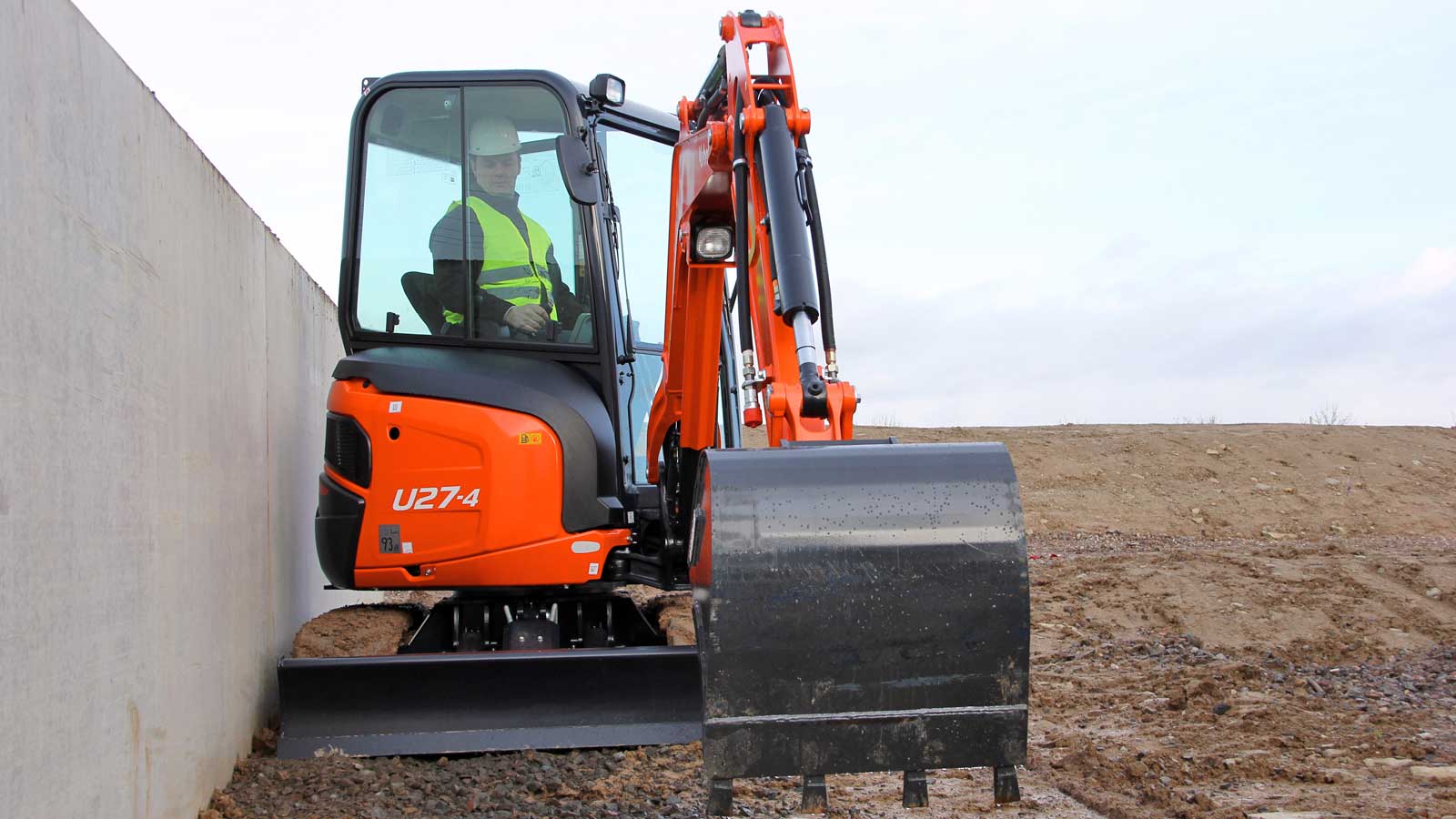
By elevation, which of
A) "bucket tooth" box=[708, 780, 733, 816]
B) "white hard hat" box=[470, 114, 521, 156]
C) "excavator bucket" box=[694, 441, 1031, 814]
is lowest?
"bucket tooth" box=[708, 780, 733, 816]

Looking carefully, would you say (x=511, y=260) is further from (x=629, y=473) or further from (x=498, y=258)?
(x=629, y=473)

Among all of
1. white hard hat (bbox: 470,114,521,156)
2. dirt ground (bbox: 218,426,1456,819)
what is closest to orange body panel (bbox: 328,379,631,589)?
dirt ground (bbox: 218,426,1456,819)

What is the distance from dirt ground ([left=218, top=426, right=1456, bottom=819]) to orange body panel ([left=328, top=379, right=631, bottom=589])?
817 millimetres

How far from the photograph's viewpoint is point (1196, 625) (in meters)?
8.28

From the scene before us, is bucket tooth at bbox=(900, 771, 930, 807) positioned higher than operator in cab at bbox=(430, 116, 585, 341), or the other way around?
operator in cab at bbox=(430, 116, 585, 341)

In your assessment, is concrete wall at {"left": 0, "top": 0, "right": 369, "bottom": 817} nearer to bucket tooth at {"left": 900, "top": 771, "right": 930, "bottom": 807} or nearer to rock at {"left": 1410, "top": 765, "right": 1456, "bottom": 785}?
bucket tooth at {"left": 900, "top": 771, "right": 930, "bottom": 807}

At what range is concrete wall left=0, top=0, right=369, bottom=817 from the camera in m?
2.83

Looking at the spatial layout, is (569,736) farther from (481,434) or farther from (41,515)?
(41,515)

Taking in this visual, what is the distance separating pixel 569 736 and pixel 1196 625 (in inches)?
188

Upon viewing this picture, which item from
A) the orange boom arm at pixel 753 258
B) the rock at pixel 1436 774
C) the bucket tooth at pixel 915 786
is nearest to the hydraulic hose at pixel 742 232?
the orange boom arm at pixel 753 258

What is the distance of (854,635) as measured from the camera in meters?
3.22

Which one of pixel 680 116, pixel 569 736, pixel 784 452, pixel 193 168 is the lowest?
pixel 569 736

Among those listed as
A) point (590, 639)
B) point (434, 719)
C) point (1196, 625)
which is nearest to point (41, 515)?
point (434, 719)

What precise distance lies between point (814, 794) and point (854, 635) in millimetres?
406
